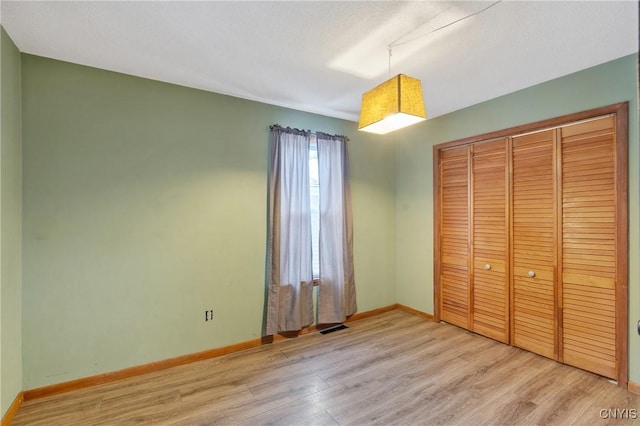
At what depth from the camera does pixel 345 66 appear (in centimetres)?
245

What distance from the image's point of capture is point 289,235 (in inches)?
128

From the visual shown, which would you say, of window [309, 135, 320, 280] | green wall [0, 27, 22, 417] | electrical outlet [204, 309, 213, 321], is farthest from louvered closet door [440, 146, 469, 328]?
green wall [0, 27, 22, 417]

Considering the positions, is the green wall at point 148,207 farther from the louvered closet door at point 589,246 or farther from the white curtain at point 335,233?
the white curtain at point 335,233

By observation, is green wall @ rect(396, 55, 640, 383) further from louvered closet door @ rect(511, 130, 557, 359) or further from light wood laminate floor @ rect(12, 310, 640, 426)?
light wood laminate floor @ rect(12, 310, 640, 426)

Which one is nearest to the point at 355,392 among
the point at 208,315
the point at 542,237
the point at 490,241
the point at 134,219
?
the point at 208,315

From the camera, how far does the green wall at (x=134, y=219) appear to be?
2260 millimetres

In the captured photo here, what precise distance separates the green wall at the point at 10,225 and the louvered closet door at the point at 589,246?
13.8 feet

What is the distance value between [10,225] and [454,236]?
3960 millimetres

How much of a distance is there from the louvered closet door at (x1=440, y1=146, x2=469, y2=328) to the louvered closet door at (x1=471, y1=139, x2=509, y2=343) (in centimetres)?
10

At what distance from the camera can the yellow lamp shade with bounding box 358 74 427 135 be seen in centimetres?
191

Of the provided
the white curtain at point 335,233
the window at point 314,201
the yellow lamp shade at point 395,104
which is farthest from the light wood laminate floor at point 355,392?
the yellow lamp shade at point 395,104

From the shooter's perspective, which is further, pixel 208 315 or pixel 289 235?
pixel 289 235

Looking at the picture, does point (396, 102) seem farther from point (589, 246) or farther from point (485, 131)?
point (589, 246)

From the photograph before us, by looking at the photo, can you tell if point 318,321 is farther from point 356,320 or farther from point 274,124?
point 274,124
